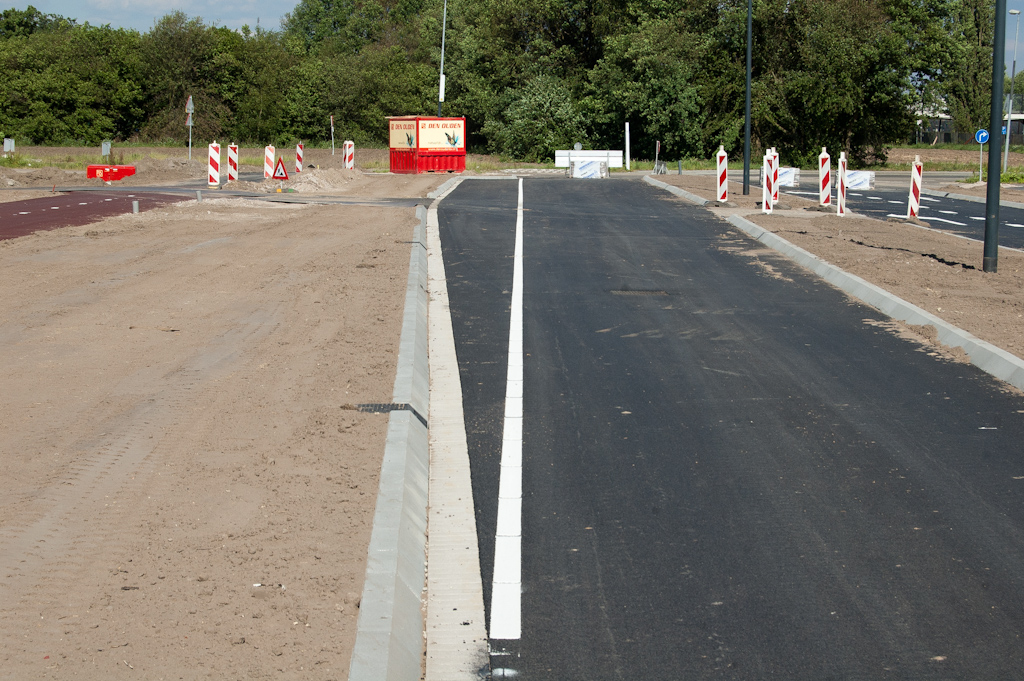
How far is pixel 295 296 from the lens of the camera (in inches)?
469

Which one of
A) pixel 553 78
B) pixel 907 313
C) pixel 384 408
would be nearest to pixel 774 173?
pixel 907 313

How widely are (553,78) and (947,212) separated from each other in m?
40.3

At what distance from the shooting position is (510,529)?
5375mm

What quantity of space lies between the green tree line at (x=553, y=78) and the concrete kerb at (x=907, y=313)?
1713 inches

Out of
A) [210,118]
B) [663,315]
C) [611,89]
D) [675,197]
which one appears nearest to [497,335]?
[663,315]

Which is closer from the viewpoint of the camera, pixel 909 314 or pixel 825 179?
pixel 909 314

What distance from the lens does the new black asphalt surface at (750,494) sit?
417 centimetres

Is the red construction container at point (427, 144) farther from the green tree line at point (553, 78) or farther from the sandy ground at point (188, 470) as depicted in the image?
the sandy ground at point (188, 470)

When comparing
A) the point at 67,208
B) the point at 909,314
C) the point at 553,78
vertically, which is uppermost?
the point at 553,78

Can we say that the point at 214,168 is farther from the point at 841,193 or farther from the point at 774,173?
the point at 841,193

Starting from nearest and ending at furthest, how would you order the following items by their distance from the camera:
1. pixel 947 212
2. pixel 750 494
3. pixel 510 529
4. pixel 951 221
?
pixel 510 529
pixel 750 494
pixel 951 221
pixel 947 212

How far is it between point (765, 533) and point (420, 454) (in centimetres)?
224

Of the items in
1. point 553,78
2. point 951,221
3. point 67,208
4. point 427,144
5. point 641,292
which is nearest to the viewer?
point 641,292

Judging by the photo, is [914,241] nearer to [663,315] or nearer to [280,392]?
[663,315]
